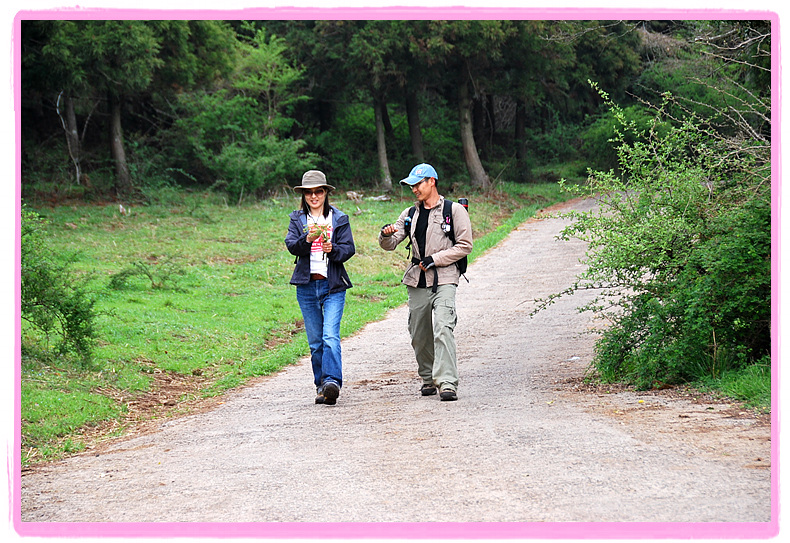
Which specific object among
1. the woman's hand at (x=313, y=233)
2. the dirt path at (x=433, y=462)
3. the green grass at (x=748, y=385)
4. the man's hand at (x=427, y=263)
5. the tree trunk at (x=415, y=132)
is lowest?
the dirt path at (x=433, y=462)

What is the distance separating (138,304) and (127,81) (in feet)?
46.9

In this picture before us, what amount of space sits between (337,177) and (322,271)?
30.6 metres

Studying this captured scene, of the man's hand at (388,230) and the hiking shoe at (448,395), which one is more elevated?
the man's hand at (388,230)

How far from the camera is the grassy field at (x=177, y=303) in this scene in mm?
8070

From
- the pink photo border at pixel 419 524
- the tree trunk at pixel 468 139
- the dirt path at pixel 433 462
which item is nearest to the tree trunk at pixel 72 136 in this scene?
the tree trunk at pixel 468 139

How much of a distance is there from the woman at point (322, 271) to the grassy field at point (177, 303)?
5.21ft

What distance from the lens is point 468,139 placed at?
3547 cm

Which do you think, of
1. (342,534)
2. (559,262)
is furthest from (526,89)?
(342,534)

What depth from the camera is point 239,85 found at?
32875 mm

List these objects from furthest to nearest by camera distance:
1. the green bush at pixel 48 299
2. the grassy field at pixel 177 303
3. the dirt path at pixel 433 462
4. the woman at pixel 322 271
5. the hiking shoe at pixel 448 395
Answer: the green bush at pixel 48 299, the grassy field at pixel 177 303, the woman at pixel 322 271, the hiking shoe at pixel 448 395, the dirt path at pixel 433 462

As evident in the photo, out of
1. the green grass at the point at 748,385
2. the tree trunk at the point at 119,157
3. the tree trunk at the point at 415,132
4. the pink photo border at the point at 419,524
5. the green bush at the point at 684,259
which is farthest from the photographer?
the tree trunk at the point at 415,132

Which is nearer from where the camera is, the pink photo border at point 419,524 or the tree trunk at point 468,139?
the pink photo border at point 419,524

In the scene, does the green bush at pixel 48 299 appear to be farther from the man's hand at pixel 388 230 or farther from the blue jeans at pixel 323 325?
the man's hand at pixel 388 230

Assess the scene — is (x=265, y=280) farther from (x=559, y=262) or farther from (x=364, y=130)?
(x=364, y=130)
